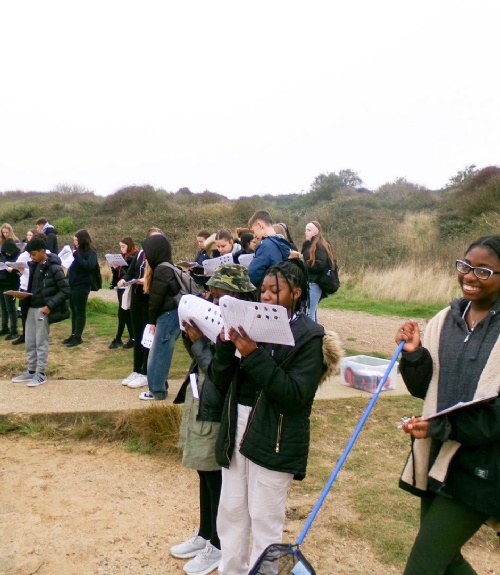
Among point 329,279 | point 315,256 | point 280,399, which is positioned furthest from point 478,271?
point 329,279

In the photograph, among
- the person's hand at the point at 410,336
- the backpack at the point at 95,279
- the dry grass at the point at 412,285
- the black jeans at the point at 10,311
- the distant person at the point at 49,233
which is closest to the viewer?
the person's hand at the point at 410,336

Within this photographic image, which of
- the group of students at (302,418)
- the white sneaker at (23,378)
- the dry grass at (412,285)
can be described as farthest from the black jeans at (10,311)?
the dry grass at (412,285)

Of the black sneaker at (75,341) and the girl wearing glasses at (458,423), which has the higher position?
the girl wearing glasses at (458,423)

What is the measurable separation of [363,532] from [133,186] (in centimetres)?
3156

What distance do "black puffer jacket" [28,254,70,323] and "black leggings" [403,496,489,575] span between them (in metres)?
4.83

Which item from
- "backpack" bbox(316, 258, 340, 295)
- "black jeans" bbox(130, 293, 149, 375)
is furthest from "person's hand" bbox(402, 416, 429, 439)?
"backpack" bbox(316, 258, 340, 295)

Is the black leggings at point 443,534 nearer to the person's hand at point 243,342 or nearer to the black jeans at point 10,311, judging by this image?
the person's hand at point 243,342

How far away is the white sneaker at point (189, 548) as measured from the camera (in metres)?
3.30

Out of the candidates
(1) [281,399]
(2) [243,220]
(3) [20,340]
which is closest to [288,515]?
(1) [281,399]

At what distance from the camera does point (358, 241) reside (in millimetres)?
22672

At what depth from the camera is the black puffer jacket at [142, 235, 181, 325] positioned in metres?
5.25

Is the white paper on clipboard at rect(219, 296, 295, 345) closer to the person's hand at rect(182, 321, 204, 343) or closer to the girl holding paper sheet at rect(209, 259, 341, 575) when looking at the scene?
the girl holding paper sheet at rect(209, 259, 341, 575)

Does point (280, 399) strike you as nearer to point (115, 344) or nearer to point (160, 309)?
point (160, 309)

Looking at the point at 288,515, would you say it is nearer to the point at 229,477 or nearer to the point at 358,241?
the point at 229,477
